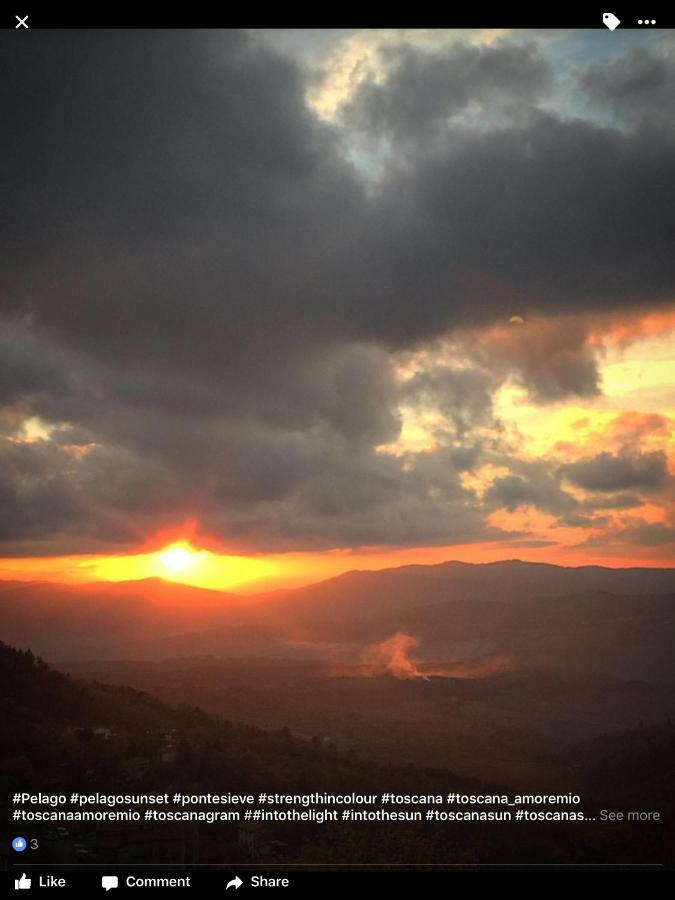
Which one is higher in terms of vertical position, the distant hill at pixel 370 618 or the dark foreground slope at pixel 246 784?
Answer: the distant hill at pixel 370 618

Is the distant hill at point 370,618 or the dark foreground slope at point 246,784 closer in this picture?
the dark foreground slope at point 246,784

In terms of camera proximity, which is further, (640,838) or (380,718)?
(380,718)
